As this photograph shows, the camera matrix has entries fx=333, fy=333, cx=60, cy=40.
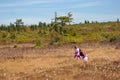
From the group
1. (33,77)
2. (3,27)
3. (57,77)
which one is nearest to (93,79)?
(57,77)

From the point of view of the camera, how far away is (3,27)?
12469 cm

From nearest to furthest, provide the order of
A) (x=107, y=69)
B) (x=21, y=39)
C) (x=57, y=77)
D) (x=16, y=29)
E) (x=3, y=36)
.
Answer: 1. (x=57, y=77)
2. (x=107, y=69)
3. (x=21, y=39)
4. (x=3, y=36)
5. (x=16, y=29)

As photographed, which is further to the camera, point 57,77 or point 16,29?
point 16,29

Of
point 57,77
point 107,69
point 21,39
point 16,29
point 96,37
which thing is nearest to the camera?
point 57,77

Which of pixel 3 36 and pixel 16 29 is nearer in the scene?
pixel 3 36

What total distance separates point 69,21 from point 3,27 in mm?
44377

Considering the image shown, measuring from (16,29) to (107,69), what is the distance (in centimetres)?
9178

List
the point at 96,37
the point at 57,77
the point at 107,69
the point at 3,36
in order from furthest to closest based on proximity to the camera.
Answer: the point at 3,36 < the point at 96,37 < the point at 107,69 < the point at 57,77

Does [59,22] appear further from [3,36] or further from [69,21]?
[3,36]

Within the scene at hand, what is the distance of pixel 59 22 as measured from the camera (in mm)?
84875

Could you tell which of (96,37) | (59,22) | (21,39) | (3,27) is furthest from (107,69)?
(3,27)

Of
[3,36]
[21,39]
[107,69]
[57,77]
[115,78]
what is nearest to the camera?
[115,78]

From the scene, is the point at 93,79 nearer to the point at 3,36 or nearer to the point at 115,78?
the point at 115,78

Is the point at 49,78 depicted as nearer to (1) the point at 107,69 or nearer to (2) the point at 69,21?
(1) the point at 107,69
